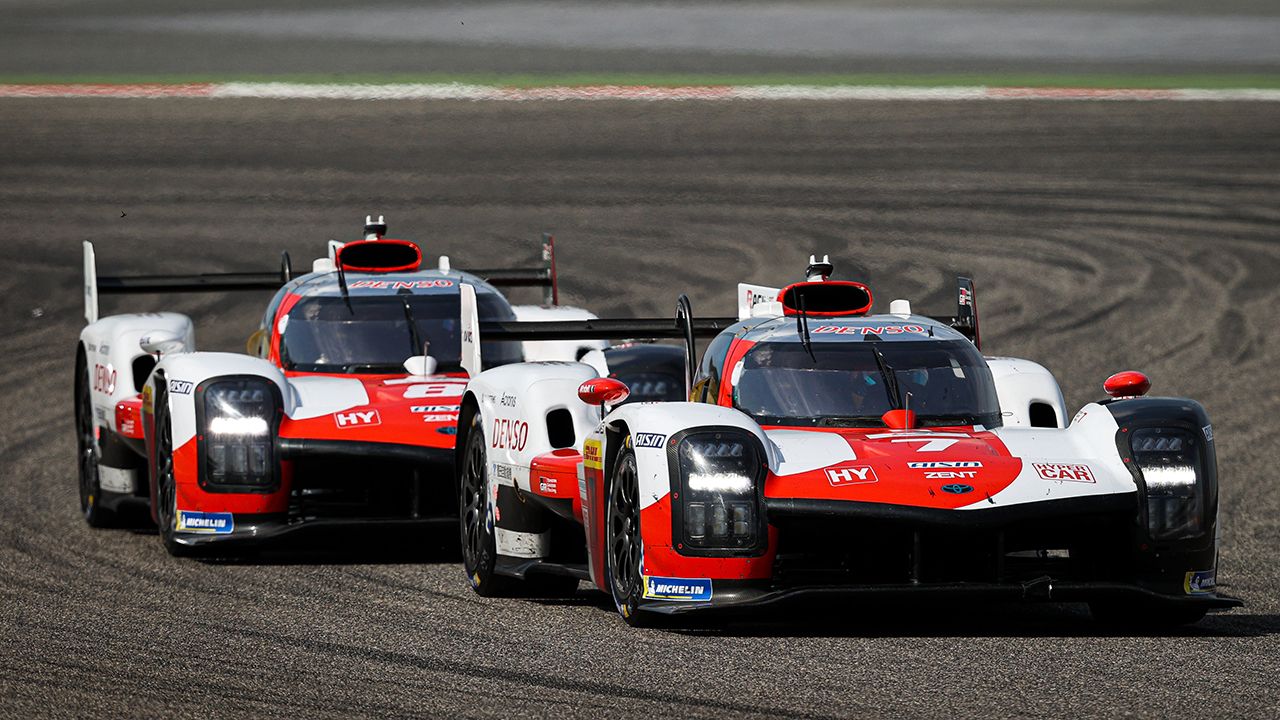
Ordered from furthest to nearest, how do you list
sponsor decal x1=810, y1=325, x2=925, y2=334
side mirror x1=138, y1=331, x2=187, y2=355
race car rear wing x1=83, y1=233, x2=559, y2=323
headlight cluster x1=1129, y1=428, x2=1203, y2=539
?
1. race car rear wing x1=83, y1=233, x2=559, y2=323
2. side mirror x1=138, y1=331, x2=187, y2=355
3. sponsor decal x1=810, y1=325, x2=925, y2=334
4. headlight cluster x1=1129, y1=428, x2=1203, y2=539

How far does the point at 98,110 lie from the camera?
37.8m

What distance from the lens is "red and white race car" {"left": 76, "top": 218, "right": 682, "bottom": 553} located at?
12078 mm

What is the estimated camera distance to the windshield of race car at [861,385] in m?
10.2

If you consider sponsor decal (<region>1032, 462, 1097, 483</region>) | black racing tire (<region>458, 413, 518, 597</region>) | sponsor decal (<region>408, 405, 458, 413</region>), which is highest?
sponsor decal (<region>1032, 462, 1097, 483</region>)

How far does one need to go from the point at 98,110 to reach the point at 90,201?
281 inches

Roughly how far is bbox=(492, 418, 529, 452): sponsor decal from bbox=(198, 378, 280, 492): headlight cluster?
5.30 ft

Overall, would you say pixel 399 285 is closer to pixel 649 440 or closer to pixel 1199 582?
pixel 649 440

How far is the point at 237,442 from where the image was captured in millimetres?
12094

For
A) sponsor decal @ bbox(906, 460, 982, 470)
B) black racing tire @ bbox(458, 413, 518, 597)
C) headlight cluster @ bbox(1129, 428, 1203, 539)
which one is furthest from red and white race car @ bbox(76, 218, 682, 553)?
headlight cluster @ bbox(1129, 428, 1203, 539)

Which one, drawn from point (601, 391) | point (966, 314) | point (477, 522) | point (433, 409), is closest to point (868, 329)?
point (601, 391)

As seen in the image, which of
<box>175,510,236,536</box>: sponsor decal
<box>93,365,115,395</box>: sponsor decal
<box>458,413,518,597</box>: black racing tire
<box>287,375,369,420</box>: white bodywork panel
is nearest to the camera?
<box>458,413,518,597</box>: black racing tire

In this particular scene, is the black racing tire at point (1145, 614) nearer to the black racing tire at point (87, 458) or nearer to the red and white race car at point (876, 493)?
the red and white race car at point (876, 493)

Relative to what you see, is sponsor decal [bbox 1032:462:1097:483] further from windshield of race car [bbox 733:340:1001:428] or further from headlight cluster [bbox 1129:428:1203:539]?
windshield of race car [bbox 733:340:1001:428]

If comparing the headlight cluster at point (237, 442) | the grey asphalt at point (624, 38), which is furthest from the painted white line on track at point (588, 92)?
the headlight cluster at point (237, 442)
